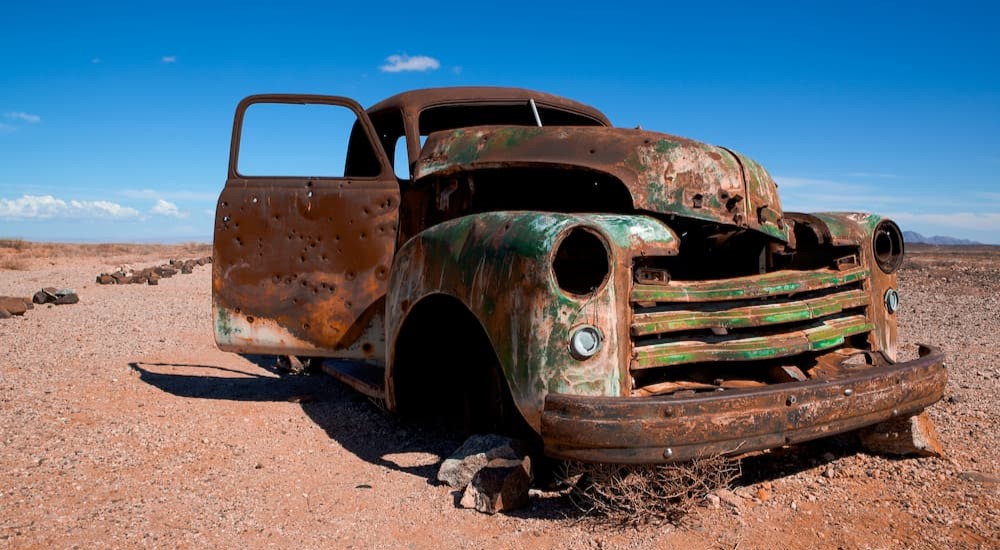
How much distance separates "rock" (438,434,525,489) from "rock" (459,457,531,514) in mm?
56

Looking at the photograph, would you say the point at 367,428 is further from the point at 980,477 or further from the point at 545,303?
the point at 980,477

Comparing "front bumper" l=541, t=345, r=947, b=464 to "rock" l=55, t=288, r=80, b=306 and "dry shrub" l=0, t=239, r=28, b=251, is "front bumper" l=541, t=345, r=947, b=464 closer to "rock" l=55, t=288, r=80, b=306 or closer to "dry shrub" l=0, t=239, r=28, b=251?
"rock" l=55, t=288, r=80, b=306

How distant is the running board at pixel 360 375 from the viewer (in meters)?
4.10

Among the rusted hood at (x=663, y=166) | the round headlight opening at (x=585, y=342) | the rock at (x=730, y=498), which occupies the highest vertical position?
the rusted hood at (x=663, y=166)

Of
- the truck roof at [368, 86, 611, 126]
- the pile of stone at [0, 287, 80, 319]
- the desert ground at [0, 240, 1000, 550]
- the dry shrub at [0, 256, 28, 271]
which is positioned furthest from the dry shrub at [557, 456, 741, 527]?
the dry shrub at [0, 256, 28, 271]

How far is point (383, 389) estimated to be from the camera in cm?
397

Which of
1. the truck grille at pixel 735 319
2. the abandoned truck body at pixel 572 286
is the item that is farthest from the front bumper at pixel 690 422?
the truck grille at pixel 735 319

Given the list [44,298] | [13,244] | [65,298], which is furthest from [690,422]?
[13,244]

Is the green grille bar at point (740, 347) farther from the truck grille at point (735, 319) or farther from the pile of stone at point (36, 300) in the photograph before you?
the pile of stone at point (36, 300)

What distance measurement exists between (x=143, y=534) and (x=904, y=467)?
327 centimetres

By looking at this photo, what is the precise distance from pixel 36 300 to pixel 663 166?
10756 mm

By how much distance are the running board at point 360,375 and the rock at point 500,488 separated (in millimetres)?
1067

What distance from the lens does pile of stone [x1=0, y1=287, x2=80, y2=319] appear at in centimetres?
957

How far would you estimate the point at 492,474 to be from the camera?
305 centimetres
